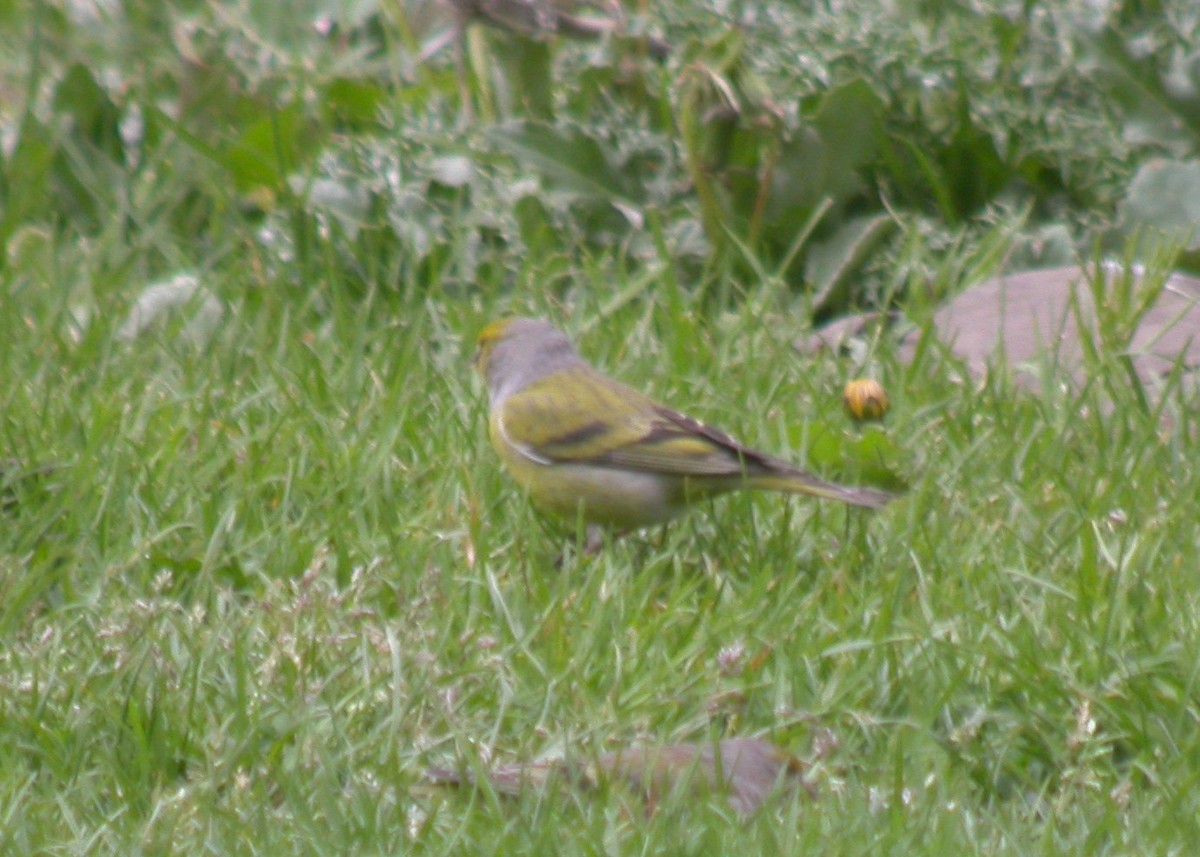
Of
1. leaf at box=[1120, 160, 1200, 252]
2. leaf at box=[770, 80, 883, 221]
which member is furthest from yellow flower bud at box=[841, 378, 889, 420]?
leaf at box=[1120, 160, 1200, 252]

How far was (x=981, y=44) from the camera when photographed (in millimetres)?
6637

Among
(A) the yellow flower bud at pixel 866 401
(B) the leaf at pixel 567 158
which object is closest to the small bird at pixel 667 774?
(A) the yellow flower bud at pixel 866 401

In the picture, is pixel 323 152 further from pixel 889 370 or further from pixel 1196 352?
pixel 1196 352

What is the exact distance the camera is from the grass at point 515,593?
333 cm

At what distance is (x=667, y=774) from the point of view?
3373 millimetres

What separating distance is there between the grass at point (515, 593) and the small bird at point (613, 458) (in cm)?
10

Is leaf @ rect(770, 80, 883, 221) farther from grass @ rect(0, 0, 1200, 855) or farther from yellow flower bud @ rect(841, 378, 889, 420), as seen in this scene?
yellow flower bud @ rect(841, 378, 889, 420)

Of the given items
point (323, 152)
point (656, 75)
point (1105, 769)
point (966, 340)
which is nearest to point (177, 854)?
point (1105, 769)

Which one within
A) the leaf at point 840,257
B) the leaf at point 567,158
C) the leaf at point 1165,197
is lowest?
the leaf at point 840,257

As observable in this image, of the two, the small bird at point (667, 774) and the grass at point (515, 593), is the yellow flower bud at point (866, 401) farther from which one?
the small bird at point (667, 774)

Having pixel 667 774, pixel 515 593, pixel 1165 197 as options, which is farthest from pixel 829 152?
pixel 667 774

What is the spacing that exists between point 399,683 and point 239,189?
3.26 metres

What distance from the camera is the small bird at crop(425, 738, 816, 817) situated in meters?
3.32

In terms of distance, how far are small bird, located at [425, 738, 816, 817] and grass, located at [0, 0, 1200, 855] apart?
5 cm
